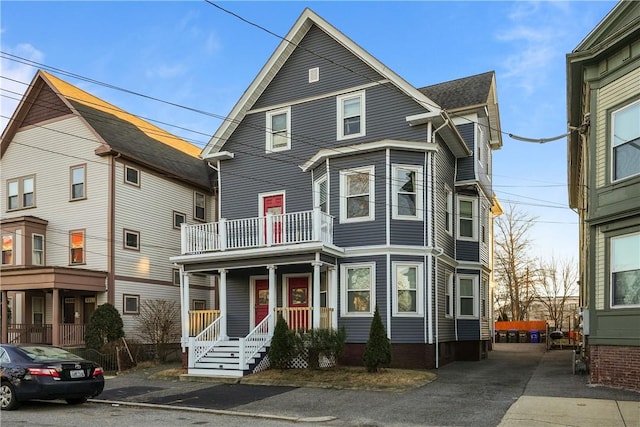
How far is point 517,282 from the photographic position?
4609cm

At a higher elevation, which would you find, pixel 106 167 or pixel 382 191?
pixel 106 167

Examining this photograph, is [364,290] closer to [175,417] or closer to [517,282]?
[175,417]

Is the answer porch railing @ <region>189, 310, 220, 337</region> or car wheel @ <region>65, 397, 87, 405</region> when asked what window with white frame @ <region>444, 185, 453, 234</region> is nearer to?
porch railing @ <region>189, 310, 220, 337</region>

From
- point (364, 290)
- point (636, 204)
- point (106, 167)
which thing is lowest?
point (364, 290)

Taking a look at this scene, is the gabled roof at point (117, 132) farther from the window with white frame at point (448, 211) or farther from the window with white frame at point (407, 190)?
the window with white frame at point (448, 211)

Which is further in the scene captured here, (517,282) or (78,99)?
(517,282)

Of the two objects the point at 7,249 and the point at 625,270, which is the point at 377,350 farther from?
the point at 7,249

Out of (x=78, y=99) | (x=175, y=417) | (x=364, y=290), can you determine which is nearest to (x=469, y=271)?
(x=364, y=290)

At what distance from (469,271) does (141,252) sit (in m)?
14.0

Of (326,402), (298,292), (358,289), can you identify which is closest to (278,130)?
(298,292)

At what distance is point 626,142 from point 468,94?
30.6 feet

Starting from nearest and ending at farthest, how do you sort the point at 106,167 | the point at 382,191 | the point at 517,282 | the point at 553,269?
the point at 382,191
the point at 106,167
the point at 517,282
the point at 553,269

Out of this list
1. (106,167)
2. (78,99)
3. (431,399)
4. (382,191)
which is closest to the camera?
(431,399)

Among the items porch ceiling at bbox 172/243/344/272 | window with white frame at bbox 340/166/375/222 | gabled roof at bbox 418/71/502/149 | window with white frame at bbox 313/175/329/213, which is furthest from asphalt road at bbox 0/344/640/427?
gabled roof at bbox 418/71/502/149
